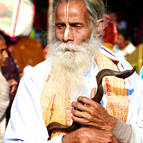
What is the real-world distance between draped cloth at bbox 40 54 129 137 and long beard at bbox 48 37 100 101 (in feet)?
0.05

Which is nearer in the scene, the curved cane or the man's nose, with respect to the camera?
the curved cane

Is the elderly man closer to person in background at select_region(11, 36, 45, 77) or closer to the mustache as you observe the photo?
the mustache

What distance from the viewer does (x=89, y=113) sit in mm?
2254

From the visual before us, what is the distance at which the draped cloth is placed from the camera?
2496mm

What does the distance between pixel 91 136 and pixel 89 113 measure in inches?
6.6

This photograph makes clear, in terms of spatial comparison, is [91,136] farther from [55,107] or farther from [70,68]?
[70,68]

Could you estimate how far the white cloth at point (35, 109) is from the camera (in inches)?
95.5

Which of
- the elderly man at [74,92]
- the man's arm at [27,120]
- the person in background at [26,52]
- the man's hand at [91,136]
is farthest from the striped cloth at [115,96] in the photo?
the person in background at [26,52]

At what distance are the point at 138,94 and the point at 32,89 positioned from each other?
0.78 m

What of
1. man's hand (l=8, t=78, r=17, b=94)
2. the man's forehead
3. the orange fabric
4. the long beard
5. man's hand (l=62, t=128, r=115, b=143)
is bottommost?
man's hand (l=8, t=78, r=17, b=94)

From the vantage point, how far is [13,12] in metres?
4.78

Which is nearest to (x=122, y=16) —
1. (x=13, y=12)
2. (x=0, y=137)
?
(x=13, y=12)

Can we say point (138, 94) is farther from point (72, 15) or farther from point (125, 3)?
point (125, 3)

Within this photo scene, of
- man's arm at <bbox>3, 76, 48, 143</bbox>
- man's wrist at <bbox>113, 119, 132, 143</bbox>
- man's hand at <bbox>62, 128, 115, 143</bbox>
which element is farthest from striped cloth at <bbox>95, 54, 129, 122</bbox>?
man's arm at <bbox>3, 76, 48, 143</bbox>
